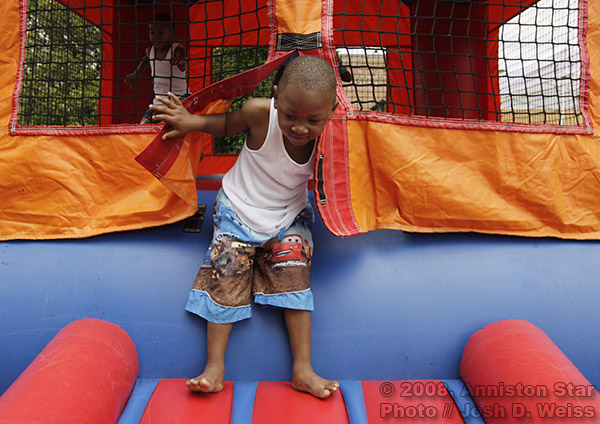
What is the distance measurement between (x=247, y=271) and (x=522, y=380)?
0.67m

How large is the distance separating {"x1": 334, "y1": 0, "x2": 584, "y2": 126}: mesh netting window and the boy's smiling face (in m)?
0.30

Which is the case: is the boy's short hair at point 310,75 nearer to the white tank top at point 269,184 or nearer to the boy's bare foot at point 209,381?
the white tank top at point 269,184

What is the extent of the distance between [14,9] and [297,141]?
936mm

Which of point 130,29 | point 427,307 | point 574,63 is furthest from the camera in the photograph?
point 130,29

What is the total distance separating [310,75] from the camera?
100 centimetres

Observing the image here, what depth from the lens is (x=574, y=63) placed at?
1414mm

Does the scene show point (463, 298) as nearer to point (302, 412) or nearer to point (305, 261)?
point (305, 261)

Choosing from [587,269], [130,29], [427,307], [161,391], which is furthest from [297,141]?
[130,29]

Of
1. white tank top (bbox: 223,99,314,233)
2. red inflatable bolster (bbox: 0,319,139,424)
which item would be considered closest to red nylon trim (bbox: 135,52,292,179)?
white tank top (bbox: 223,99,314,233)

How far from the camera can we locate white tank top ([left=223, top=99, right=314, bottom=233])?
3.89 ft

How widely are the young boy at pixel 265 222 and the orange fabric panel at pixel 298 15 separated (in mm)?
230

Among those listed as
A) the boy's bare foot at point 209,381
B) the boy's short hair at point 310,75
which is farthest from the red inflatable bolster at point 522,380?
the boy's short hair at point 310,75

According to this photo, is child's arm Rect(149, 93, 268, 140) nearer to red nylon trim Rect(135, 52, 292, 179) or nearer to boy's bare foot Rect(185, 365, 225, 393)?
red nylon trim Rect(135, 52, 292, 179)

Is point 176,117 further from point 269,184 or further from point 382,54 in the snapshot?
point 382,54
